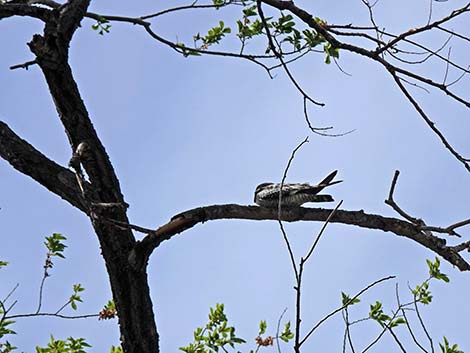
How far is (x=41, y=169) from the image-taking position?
3363 mm

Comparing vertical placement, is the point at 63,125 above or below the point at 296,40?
below

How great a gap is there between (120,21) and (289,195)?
1.25m

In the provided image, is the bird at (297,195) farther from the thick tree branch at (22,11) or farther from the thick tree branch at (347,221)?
the thick tree branch at (22,11)

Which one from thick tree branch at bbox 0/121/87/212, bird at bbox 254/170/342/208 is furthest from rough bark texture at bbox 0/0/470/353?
bird at bbox 254/170/342/208

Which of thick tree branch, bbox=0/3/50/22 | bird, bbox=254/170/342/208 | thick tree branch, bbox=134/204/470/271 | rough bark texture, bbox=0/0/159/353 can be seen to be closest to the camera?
rough bark texture, bbox=0/0/159/353

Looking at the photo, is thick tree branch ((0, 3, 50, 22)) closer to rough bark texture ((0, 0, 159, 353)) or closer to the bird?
rough bark texture ((0, 0, 159, 353))

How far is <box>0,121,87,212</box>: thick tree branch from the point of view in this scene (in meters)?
3.32

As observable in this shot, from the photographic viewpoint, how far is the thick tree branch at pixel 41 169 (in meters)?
3.32

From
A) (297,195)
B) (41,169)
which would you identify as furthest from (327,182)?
(41,169)

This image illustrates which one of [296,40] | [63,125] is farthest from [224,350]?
[296,40]

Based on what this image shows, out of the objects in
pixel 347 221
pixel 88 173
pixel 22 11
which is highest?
pixel 22 11

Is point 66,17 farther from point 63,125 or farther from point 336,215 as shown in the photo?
point 336,215

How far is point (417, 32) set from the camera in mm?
3479

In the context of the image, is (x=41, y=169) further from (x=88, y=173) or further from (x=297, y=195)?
(x=297, y=195)
